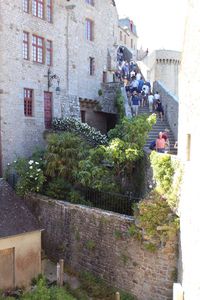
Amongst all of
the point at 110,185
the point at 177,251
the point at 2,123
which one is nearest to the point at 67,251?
the point at 110,185

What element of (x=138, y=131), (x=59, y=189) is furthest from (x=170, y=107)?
(x=59, y=189)

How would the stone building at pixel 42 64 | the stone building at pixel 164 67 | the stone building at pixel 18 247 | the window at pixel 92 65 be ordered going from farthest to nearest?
the stone building at pixel 164 67
the window at pixel 92 65
the stone building at pixel 42 64
the stone building at pixel 18 247

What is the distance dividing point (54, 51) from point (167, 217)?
12838mm

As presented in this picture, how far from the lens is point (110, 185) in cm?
1554

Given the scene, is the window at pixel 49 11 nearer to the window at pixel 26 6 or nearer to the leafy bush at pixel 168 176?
the window at pixel 26 6

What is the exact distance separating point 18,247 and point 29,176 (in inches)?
141

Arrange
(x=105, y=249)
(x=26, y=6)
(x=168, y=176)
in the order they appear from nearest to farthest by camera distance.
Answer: (x=168, y=176) < (x=105, y=249) < (x=26, y=6)

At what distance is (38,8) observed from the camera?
20.3 meters

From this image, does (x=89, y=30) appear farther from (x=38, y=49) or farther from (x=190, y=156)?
(x=190, y=156)

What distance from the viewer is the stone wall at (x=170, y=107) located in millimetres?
19844

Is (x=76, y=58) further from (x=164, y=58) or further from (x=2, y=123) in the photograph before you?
(x=164, y=58)

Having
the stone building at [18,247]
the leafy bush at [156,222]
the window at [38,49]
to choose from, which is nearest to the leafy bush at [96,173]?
the stone building at [18,247]

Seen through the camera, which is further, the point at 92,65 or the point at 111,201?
the point at 92,65

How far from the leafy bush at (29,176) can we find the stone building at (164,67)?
24763mm
